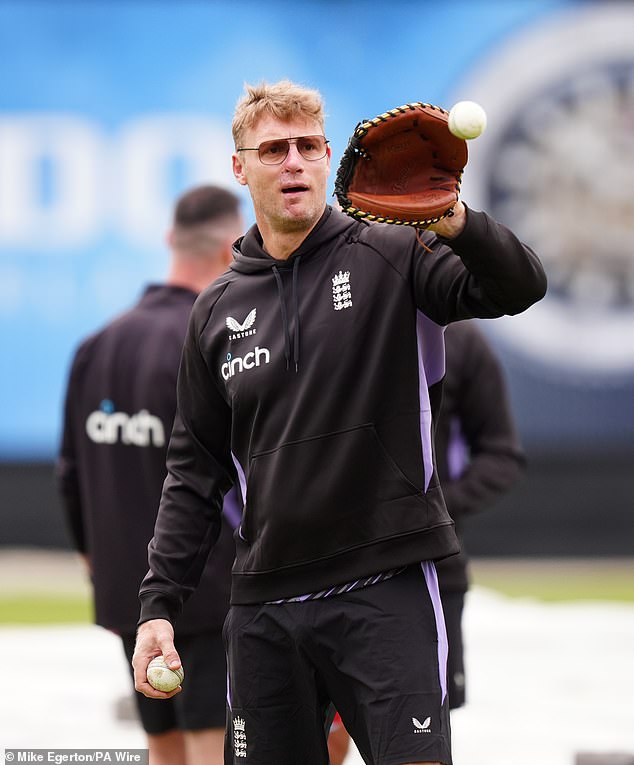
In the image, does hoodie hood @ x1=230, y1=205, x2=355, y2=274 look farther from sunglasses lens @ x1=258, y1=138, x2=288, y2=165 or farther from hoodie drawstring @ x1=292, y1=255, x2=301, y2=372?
sunglasses lens @ x1=258, y1=138, x2=288, y2=165

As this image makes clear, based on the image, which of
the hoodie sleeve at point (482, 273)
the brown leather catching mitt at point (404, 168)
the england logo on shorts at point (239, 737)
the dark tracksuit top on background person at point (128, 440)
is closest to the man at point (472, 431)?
the dark tracksuit top on background person at point (128, 440)

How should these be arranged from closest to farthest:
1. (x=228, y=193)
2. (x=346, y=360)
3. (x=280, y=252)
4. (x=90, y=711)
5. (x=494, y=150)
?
(x=346, y=360) → (x=280, y=252) → (x=228, y=193) → (x=90, y=711) → (x=494, y=150)

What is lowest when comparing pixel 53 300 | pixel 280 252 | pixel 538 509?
pixel 538 509

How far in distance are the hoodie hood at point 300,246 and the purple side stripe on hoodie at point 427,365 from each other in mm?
358

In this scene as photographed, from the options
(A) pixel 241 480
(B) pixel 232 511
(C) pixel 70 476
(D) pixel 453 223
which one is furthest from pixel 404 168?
(C) pixel 70 476

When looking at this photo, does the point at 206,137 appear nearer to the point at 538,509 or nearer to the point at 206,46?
the point at 206,46

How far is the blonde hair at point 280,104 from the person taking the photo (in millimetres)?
3816

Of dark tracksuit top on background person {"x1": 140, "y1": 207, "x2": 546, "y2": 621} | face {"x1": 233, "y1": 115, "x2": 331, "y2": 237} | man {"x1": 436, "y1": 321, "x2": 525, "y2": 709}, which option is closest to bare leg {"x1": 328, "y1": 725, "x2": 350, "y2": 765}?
man {"x1": 436, "y1": 321, "x2": 525, "y2": 709}

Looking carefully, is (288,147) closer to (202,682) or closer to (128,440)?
(128,440)

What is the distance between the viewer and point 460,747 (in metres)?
6.57

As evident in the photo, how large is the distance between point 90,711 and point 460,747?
2033 mm

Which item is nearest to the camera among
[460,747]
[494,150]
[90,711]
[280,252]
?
[280,252]

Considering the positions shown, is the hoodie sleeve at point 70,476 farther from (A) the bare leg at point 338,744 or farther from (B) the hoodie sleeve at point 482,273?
(B) the hoodie sleeve at point 482,273

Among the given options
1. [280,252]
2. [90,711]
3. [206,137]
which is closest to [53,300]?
[206,137]
